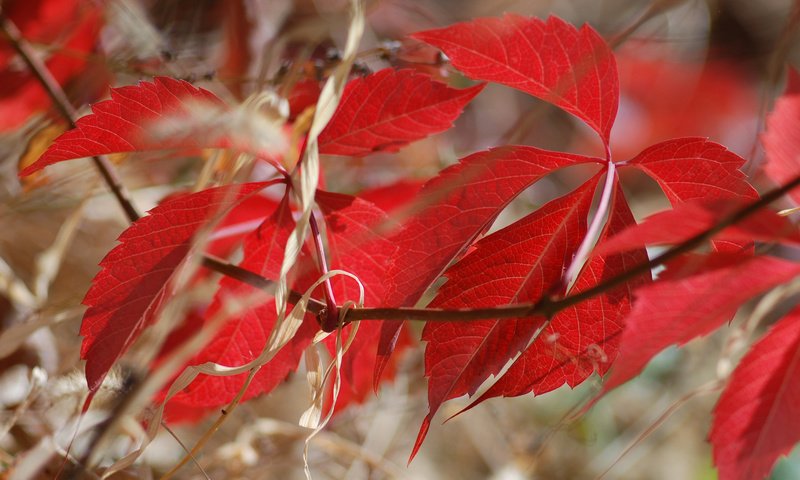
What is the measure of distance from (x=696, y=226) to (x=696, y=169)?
0.10 metres

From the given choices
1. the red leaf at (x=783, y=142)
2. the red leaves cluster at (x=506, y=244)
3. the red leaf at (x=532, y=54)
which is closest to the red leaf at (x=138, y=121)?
the red leaves cluster at (x=506, y=244)

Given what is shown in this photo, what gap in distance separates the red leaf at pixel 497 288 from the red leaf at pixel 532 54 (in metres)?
0.05

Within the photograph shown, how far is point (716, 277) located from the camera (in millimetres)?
244

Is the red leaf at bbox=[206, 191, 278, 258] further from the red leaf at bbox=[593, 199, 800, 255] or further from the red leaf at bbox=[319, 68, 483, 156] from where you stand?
the red leaf at bbox=[593, 199, 800, 255]

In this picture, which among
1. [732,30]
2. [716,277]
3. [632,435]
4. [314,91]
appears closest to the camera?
[716,277]

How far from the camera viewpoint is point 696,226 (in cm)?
24

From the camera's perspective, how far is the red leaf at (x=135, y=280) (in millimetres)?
322

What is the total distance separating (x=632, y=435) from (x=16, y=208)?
0.75 meters

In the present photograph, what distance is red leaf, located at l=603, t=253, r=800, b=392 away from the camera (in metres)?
0.24

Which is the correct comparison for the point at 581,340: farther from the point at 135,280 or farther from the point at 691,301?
the point at 135,280

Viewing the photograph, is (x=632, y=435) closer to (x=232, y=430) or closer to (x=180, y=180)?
(x=232, y=430)

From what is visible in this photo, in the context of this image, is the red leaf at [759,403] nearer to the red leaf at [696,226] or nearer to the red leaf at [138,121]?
the red leaf at [696,226]

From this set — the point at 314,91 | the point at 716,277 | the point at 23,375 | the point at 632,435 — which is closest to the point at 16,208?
the point at 23,375

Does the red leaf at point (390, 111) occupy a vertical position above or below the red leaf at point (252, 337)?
above
